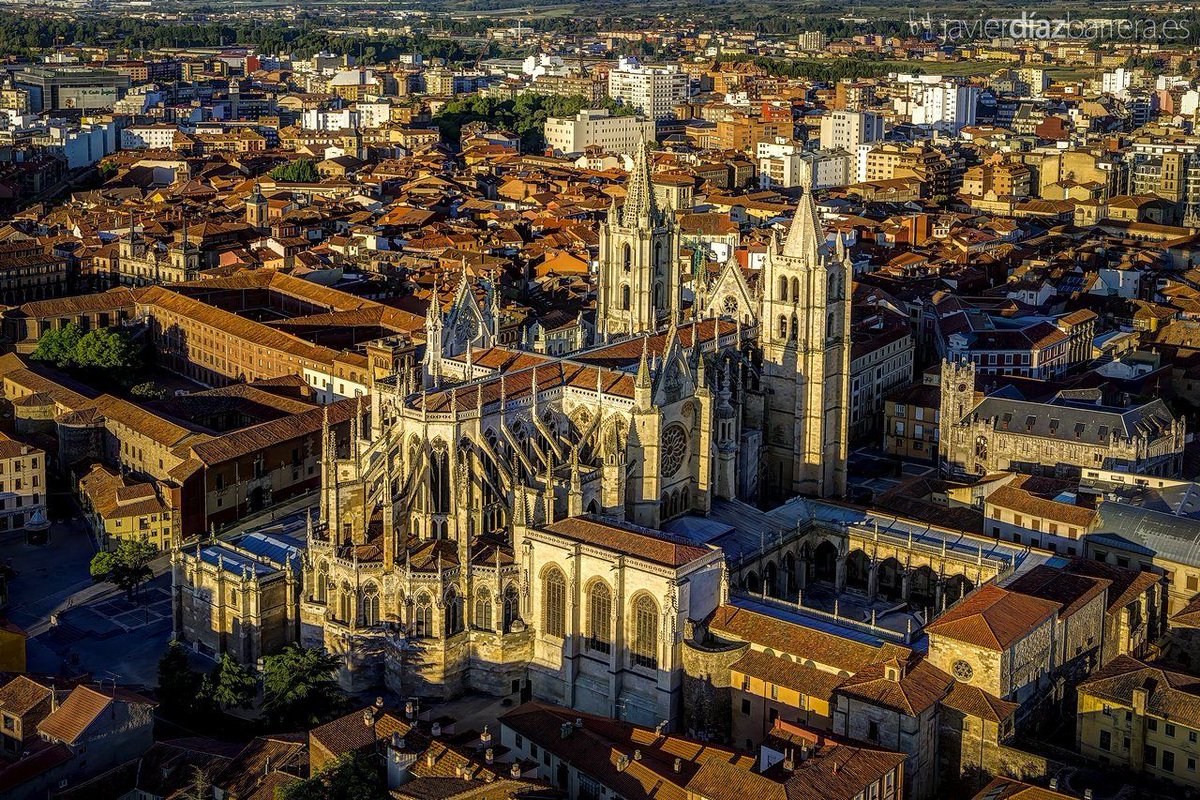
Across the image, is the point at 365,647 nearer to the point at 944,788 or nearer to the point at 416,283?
the point at 944,788

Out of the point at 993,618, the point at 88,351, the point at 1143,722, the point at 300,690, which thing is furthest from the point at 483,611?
the point at 88,351

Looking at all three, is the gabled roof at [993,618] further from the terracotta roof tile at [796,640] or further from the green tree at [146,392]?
the green tree at [146,392]

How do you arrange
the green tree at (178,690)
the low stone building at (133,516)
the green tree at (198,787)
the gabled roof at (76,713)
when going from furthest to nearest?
the low stone building at (133,516) → the green tree at (178,690) → the gabled roof at (76,713) → the green tree at (198,787)

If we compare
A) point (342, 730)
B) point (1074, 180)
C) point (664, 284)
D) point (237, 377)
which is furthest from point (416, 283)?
point (1074, 180)

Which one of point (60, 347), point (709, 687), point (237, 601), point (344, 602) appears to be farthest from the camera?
point (60, 347)

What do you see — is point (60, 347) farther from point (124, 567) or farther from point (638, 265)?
point (638, 265)

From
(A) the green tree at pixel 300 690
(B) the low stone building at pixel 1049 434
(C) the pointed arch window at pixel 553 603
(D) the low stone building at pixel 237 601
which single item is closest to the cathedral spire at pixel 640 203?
(B) the low stone building at pixel 1049 434

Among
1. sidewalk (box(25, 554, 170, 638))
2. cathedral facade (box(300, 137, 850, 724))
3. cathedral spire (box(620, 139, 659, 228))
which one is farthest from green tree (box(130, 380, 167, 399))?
cathedral spire (box(620, 139, 659, 228))
